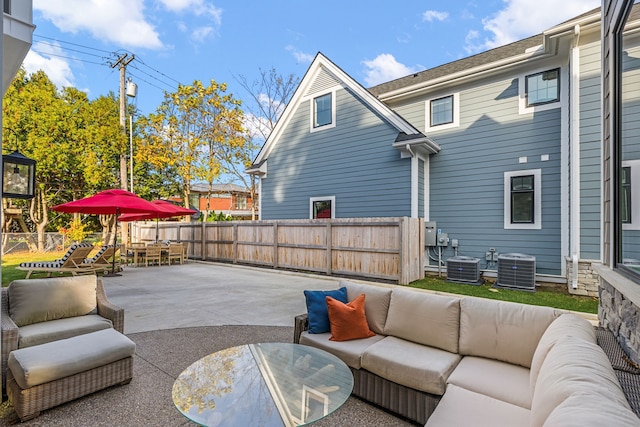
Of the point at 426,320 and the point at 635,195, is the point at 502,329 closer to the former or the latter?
the point at 426,320

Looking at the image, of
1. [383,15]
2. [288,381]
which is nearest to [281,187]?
[383,15]

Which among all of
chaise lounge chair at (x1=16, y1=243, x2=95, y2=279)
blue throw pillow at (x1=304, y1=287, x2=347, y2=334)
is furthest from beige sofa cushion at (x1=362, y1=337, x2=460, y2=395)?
chaise lounge chair at (x1=16, y1=243, x2=95, y2=279)

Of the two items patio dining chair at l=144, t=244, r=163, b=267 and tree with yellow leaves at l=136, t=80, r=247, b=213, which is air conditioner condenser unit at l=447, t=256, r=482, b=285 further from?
tree with yellow leaves at l=136, t=80, r=247, b=213

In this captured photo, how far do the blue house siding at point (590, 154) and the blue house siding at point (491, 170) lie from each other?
79 cm

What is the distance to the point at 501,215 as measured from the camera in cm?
833

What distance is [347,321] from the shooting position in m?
3.16

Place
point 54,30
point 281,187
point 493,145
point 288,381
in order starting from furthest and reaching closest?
point 54,30
point 281,187
point 493,145
point 288,381

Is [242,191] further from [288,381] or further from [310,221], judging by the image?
[288,381]

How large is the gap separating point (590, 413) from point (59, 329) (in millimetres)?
4306

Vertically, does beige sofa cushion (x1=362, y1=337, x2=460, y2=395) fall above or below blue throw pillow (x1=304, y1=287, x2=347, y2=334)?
below

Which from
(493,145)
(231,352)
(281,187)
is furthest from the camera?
(281,187)

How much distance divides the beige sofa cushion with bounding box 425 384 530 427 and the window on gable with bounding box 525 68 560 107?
27.0ft

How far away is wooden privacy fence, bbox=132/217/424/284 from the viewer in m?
7.71

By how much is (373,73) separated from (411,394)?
2298cm
